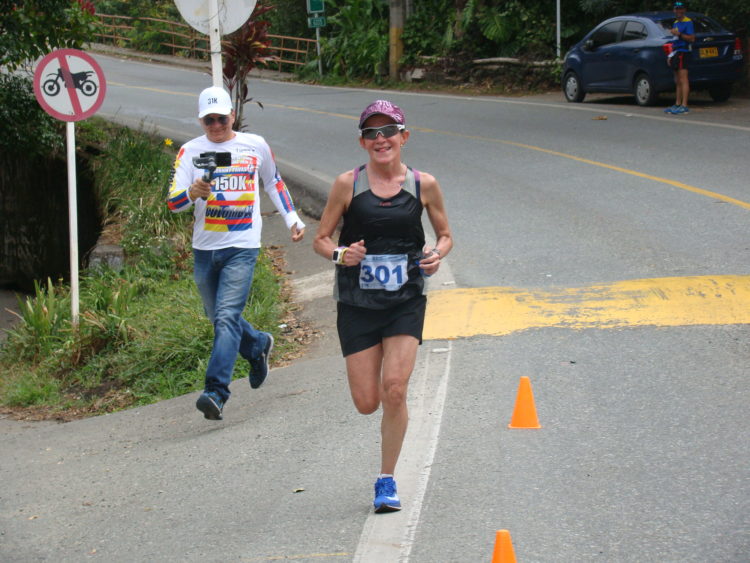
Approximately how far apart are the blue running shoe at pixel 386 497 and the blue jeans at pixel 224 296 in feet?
6.20

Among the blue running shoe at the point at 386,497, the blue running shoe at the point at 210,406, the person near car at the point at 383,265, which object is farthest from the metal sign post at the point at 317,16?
the blue running shoe at the point at 386,497

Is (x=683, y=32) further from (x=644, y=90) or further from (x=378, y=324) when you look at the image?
(x=378, y=324)

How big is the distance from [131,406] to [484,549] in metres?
4.77

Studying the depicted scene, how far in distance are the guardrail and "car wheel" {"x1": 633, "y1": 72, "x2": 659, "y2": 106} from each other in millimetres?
18386

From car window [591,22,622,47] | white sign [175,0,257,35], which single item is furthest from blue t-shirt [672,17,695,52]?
white sign [175,0,257,35]

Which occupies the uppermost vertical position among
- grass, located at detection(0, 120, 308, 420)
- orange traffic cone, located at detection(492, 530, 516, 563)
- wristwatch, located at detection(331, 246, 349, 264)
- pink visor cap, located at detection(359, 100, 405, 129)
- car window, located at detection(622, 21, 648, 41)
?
car window, located at detection(622, 21, 648, 41)

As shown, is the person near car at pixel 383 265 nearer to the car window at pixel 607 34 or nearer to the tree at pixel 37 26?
the tree at pixel 37 26

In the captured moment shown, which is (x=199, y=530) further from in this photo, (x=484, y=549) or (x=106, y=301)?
(x=106, y=301)

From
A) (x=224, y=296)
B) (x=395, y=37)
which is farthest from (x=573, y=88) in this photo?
(x=224, y=296)

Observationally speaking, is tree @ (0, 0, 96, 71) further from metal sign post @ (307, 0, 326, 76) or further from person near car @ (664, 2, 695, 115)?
metal sign post @ (307, 0, 326, 76)

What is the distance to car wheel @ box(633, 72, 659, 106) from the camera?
20.6 meters

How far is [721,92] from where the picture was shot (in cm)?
Result: 2108

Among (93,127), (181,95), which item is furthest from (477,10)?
(93,127)

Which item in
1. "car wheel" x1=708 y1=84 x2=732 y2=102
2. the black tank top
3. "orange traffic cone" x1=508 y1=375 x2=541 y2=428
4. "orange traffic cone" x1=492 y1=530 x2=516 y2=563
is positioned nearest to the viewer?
"orange traffic cone" x1=492 y1=530 x2=516 y2=563
